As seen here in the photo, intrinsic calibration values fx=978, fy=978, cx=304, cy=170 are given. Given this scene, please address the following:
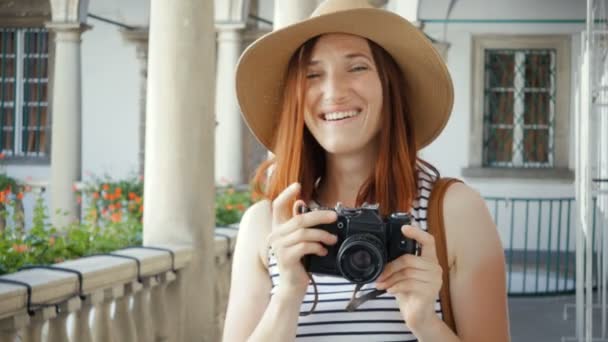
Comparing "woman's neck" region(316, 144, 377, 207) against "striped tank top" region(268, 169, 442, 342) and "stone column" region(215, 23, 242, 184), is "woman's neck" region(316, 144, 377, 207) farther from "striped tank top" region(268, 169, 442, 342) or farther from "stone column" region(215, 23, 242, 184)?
"stone column" region(215, 23, 242, 184)

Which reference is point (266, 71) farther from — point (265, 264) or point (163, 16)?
point (163, 16)

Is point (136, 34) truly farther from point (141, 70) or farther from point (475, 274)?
point (475, 274)

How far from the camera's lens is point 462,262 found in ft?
5.30

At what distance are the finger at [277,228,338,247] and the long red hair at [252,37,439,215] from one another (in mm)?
222

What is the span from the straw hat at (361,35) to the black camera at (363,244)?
36 cm

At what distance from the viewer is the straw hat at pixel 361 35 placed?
169 cm

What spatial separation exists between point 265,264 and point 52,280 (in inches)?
61.8

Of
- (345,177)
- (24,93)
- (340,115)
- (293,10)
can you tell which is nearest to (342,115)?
(340,115)

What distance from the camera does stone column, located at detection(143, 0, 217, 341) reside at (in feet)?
14.7

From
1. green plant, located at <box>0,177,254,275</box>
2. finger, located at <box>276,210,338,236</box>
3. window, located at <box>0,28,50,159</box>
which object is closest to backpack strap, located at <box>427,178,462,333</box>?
finger, located at <box>276,210,338,236</box>

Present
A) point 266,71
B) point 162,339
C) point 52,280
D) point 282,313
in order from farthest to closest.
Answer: point 162,339
point 52,280
point 266,71
point 282,313

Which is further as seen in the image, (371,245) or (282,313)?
(282,313)

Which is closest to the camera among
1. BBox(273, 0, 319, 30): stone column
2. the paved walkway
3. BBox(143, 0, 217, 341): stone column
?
BBox(143, 0, 217, 341): stone column

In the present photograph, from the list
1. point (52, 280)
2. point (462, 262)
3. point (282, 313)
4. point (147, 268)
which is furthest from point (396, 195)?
point (147, 268)
